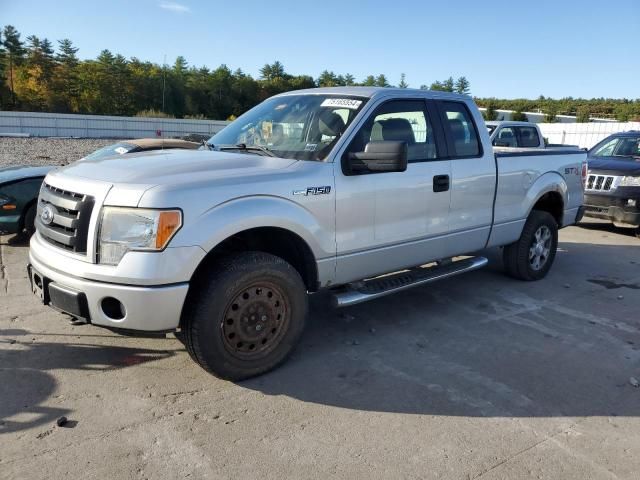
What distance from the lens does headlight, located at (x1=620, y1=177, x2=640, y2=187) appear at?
904 cm

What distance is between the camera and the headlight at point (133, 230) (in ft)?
10.2

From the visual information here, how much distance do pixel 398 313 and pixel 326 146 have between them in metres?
1.94

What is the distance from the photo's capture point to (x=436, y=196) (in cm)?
469

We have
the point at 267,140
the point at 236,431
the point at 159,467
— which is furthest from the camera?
the point at 267,140

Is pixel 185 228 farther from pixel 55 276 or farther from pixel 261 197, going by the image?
pixel 55 276

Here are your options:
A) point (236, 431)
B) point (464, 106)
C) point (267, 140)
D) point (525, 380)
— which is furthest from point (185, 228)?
point (464, 106)

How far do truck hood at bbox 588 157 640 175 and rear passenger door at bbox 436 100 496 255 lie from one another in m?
5.26

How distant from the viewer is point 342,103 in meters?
4.39

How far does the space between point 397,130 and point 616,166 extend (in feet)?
22.1

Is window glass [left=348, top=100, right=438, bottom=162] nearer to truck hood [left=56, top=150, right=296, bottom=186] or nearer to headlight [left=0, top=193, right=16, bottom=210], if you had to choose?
truck hood [left=56, top=150, right=296, bottom=186]

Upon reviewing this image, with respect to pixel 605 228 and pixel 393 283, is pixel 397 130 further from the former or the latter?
pixel 605 228

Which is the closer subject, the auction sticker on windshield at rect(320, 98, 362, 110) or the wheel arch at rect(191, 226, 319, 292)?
the wheel arch at rect(191, 226, 319, 292)

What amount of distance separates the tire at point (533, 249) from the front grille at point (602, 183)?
12.1 ft

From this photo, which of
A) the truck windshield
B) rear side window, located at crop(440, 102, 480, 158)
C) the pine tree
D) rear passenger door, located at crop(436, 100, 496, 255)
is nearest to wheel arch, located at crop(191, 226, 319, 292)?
the truck windshield
